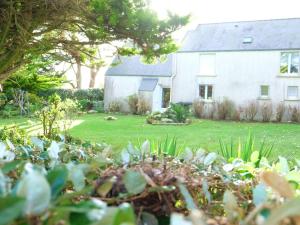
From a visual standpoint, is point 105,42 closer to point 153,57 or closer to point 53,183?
point 153,57

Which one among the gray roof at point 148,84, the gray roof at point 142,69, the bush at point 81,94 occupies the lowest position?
the bush at point 81,94

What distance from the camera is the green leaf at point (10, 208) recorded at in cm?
61

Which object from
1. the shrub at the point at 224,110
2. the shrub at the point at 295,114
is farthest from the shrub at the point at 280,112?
the shrub at the point at 224,110

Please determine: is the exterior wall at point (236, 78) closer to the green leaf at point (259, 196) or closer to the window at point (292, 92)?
the window at point (292, 92)

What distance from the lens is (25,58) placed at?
5516 millimetres

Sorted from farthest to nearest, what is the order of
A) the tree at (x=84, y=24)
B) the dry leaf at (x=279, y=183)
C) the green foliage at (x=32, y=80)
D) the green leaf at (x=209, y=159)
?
the green foliage at (x=32, y=80), the tree at (x=84, y=24), the green leaf at (x=209, y=159), the dry leaf at (x=279, y=183)

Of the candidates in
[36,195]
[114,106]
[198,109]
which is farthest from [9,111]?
[36,195]

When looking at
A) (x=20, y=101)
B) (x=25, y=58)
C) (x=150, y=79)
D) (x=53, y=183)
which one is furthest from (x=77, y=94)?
(x=53, y=183)

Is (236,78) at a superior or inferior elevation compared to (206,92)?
superior

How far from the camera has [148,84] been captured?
93.1 ft

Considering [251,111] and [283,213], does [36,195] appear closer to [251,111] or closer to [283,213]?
[283,213]

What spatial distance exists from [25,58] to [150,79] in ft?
77.0

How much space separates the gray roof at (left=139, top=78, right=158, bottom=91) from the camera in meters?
27.8

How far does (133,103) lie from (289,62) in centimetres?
1019
